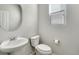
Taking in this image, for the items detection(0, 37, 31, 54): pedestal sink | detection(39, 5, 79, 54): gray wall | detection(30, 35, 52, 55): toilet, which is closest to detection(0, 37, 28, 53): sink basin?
detection(0, 37, 31, 54): pedestal sink

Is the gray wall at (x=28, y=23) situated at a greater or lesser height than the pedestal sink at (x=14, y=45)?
greater

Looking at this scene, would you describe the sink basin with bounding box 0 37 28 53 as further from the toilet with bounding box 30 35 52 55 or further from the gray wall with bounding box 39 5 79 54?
the gray wall with bounding box 39 5 79 54

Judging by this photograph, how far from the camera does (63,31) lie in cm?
210

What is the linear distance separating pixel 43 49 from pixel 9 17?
2.33 ft

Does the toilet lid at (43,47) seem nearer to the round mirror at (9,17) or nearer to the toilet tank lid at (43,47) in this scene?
the toilet tank lid at (43,47)

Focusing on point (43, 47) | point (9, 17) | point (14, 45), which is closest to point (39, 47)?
point (43, 47)

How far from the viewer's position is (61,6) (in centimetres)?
211

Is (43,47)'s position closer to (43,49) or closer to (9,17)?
(43,49)

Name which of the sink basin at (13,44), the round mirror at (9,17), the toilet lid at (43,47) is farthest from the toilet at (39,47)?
the round mirror at (9,17)

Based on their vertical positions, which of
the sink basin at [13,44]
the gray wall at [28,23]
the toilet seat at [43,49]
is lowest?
the toilet seat at [43,49]

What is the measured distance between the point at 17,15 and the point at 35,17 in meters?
0.28

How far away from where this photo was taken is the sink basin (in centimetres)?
206

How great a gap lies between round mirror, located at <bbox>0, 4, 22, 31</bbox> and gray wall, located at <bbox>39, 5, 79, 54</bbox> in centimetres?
35

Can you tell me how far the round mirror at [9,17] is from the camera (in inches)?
82.7
